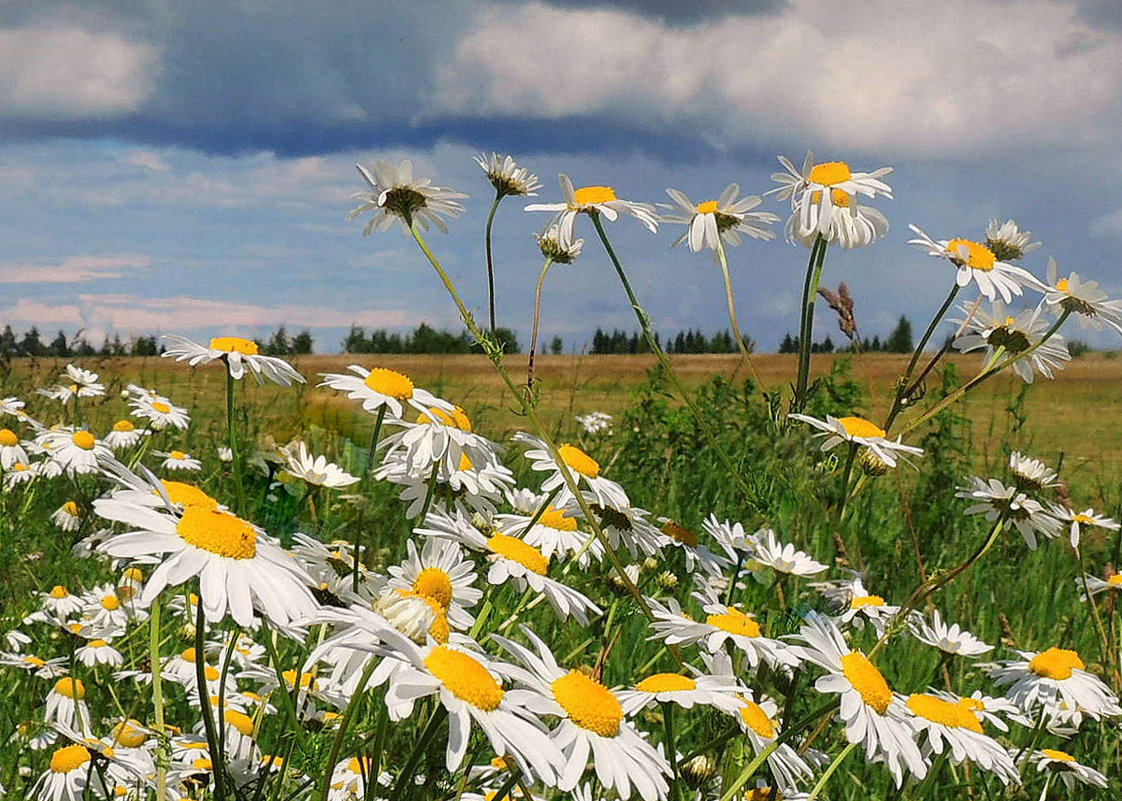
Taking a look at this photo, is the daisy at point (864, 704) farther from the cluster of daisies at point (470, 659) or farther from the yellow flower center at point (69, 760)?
the yellow flower center at point (69, 760)

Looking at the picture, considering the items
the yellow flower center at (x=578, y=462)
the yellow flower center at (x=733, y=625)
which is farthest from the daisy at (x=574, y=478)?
the yellow flower center at (x=733, y=625)

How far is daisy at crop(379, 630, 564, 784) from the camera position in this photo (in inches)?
37.9

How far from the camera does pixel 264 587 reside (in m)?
1.05

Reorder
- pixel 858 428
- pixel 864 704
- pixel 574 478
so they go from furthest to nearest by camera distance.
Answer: pixel 574 478 < pixel 858 428 < pixel 864 704


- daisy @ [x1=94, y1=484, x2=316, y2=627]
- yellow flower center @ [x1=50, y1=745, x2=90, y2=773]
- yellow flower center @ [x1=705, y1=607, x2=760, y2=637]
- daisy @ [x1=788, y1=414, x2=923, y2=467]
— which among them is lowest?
yellow flower center @ [x1=50, y1=745, x2=90, y2=773]

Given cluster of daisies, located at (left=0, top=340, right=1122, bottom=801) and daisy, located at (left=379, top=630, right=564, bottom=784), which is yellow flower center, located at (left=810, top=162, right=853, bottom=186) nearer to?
cluster of daisies, located at (left=0, top=340, right=1122, bottom=801)

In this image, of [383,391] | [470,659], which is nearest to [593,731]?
[470,659]

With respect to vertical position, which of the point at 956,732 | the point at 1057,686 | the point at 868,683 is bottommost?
the point at 1057,686

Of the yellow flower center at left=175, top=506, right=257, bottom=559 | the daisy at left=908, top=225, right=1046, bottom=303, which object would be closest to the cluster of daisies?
the yellow flower center at left=175, top=506, right=257, bottom=559

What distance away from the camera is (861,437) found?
5.32 feet

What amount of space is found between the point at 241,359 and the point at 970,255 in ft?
4.10

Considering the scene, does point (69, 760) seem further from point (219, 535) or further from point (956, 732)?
point (956, 732)

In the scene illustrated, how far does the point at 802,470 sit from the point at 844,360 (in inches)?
175

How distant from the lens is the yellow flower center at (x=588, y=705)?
1.17 metres
